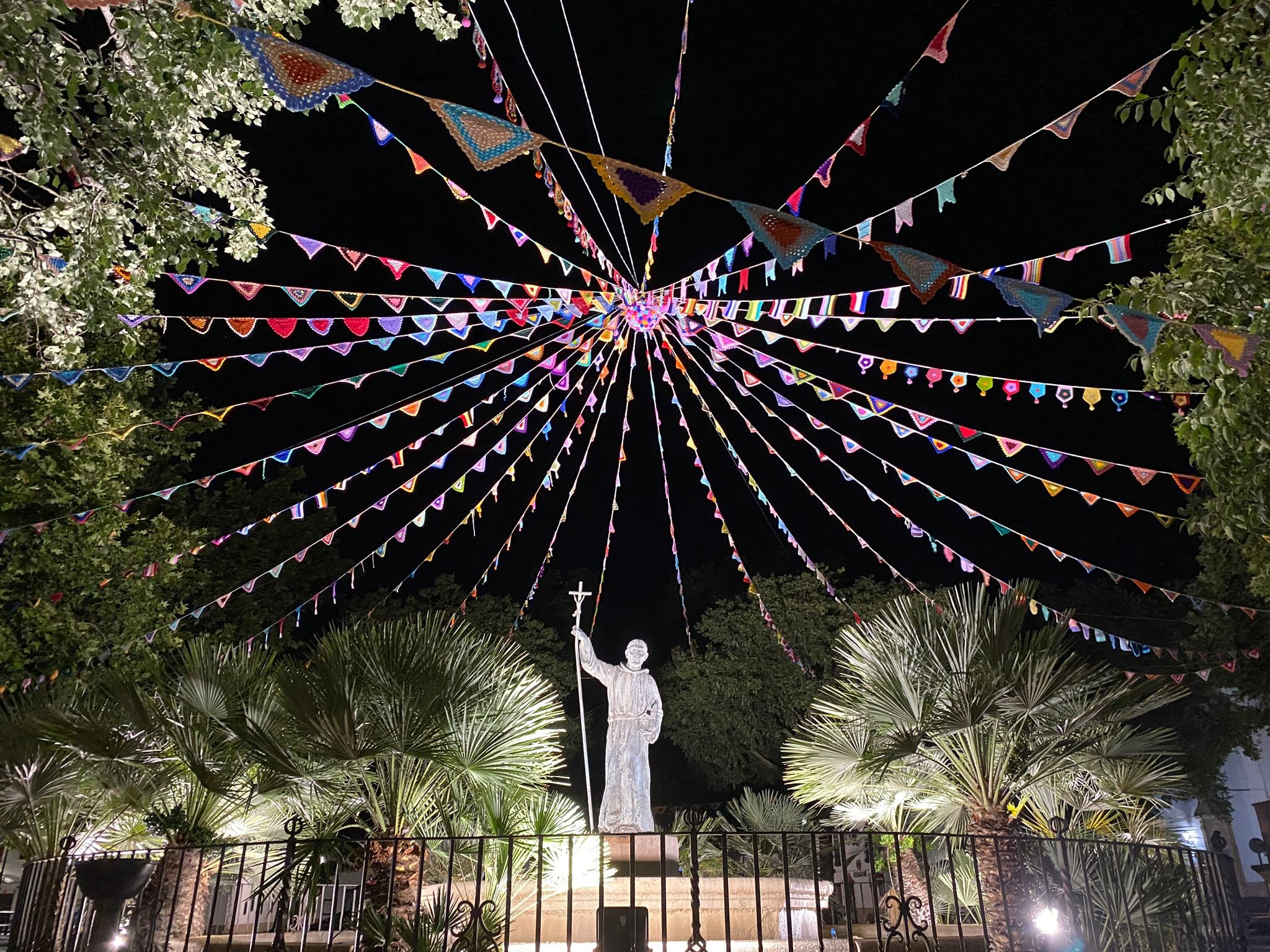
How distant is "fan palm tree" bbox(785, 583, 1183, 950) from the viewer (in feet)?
25.1

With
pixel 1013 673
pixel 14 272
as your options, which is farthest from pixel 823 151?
pixel 14 272

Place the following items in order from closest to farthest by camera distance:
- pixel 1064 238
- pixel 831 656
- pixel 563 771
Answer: pixel 1064 238
pixel 831 656
pixel 563 771

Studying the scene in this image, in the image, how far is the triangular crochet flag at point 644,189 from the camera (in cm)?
530

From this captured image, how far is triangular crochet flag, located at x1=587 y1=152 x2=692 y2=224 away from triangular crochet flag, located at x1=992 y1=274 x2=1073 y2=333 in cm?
218

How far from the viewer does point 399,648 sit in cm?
721

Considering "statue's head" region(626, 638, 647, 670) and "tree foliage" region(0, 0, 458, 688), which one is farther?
"statue's head" region(626, 638, 647, 670)

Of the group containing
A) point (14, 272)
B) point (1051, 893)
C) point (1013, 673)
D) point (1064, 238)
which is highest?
point (1064, 238)

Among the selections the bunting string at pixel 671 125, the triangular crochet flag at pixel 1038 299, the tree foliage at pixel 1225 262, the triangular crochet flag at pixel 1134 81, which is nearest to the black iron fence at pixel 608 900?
the tree foliage at pixel 1225 262

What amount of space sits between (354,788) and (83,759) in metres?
2.91

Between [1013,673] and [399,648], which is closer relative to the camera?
[399,648]

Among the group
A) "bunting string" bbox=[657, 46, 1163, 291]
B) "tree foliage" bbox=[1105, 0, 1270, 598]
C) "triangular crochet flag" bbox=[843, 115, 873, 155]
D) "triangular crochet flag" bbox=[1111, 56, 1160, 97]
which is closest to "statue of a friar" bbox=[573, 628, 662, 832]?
"bunting string" bbox=[657, 46, 1163, 291]

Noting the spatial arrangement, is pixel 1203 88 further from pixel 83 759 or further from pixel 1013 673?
pixel 83 759

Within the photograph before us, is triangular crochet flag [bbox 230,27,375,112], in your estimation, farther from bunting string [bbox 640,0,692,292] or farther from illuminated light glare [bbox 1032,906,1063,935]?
illuminated light glare [bbox 1032,906,1063,935]

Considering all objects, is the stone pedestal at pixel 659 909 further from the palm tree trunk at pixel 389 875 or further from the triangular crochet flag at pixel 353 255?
the triangular crochet flag at pixel 353 255
